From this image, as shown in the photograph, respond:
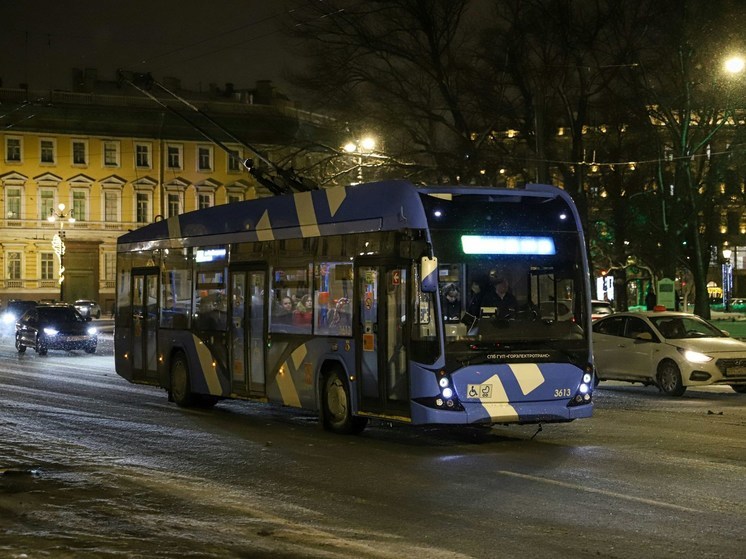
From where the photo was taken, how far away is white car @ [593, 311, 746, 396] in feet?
68.7

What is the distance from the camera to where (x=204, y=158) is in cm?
9188

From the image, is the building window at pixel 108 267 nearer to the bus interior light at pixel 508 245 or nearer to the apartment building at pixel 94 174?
the apartment building at pixel 94 174

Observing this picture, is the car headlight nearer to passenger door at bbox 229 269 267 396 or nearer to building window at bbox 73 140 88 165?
passenger door at bbox 229 269 267 396

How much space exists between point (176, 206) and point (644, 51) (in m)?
57.0

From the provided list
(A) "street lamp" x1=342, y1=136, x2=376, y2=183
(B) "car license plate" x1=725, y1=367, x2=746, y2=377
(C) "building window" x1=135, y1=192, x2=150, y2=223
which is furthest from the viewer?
(C) "building window" x1=135, y1=192, x2=150, y2=223

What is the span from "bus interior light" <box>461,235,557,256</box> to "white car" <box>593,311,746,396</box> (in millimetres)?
7763

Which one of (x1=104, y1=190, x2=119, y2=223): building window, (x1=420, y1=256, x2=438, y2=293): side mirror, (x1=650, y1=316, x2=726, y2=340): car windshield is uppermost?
(x1=104, y1=190, x2=119, y2=223): building window

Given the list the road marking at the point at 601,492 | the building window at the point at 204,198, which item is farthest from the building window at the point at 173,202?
the road marking at the point at 601,492

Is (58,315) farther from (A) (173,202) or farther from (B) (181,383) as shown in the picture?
(A) (173,202)

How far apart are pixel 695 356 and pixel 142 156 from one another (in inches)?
2861

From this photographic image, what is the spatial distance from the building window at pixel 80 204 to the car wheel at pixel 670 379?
235ft

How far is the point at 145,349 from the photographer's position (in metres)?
21.0

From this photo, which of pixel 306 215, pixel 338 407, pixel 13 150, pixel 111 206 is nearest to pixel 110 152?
pixel 111 206

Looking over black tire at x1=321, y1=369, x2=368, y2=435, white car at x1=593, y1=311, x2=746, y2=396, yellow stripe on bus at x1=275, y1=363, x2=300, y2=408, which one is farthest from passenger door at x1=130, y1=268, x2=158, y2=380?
white car at x1=593, y1=311, x2=746, y2=396
